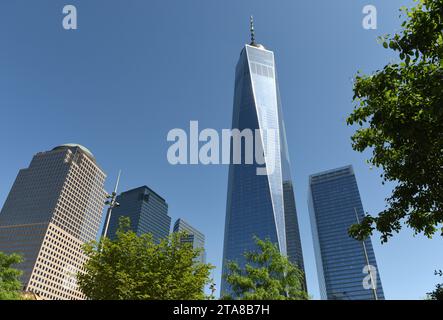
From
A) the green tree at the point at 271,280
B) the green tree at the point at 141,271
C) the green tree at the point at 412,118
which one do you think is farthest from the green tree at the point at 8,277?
the green tree at the point at 412,118

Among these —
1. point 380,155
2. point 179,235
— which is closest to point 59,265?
point 179,235

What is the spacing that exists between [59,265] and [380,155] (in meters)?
215

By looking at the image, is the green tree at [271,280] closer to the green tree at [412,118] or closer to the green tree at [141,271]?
the green tree at [141,271]

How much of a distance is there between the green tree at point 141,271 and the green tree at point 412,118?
527 inches

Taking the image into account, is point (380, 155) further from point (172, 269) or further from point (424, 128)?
point (172, 269)

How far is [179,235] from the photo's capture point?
2600 cm

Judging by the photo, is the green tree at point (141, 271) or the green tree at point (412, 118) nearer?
the green tree at point (412, 118)

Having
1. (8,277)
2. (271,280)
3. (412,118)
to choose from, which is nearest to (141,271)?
(271,280)

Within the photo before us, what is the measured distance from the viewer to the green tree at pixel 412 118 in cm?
939

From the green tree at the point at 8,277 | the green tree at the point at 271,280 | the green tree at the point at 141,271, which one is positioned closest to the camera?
the green tree at the point at 141,271

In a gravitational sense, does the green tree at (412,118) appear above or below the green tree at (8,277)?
below

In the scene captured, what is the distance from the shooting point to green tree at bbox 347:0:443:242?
370 inches
